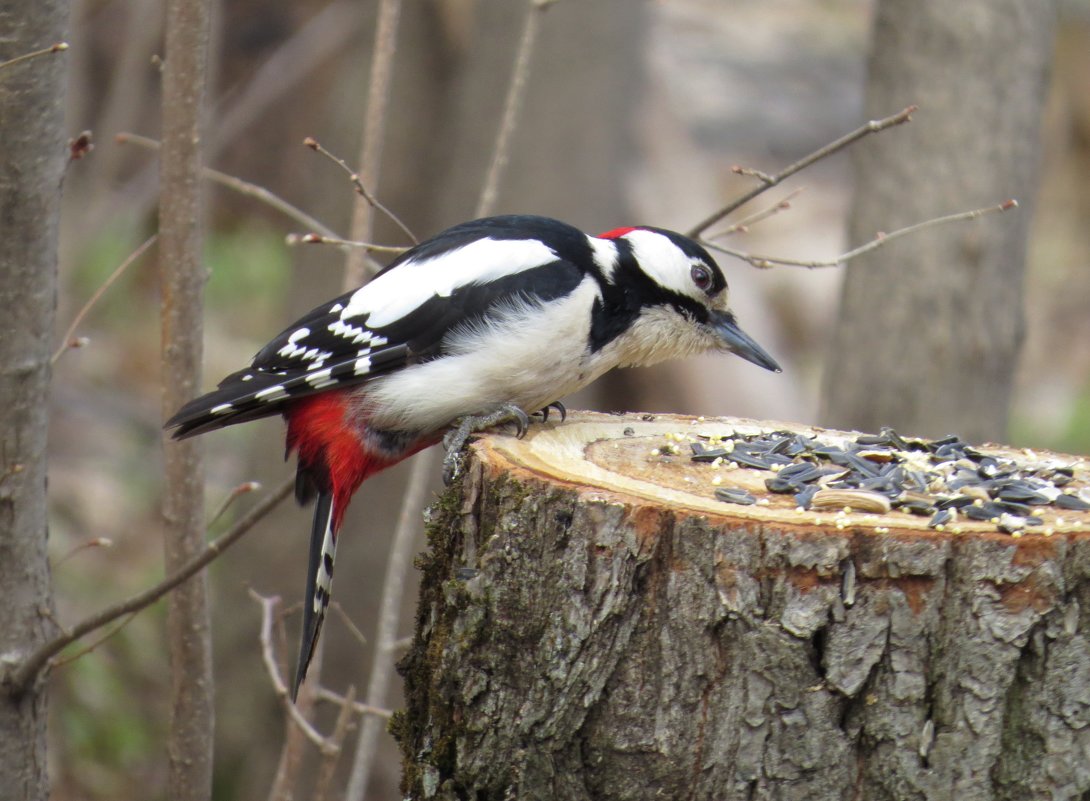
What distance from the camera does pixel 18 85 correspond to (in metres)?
2.81

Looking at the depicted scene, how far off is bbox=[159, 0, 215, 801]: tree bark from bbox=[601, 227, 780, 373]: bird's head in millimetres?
1218

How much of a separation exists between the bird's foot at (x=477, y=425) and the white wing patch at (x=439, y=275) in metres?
0.35

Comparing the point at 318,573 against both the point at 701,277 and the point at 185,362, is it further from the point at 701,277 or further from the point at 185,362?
the point at 701,277

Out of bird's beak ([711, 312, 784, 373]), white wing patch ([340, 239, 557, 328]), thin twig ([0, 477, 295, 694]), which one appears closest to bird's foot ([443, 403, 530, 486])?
white wing patch ([340, 239, 557, 328])

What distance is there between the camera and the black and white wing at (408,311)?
3.59 m

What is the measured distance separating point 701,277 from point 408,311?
33.8 inches

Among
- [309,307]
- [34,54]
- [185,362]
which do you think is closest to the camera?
[34,54]

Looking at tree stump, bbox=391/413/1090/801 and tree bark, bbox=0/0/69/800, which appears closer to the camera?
tree stump, bbox=391/413/1090/801

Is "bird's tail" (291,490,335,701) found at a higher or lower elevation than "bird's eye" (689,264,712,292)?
lower

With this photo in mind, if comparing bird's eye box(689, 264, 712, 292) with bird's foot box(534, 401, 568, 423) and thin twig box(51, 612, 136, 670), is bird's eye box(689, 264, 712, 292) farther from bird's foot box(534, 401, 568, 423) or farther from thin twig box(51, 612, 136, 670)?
thin twig box(51, 612, 136, 670)

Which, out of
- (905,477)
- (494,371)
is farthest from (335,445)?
(905,477)

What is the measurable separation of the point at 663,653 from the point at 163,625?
544 centimetres

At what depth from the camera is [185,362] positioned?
334 centimetres

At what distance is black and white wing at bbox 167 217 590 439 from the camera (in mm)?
3586
